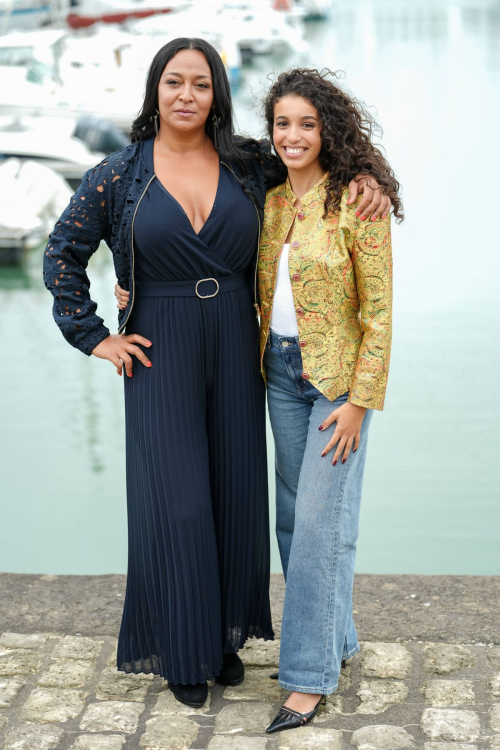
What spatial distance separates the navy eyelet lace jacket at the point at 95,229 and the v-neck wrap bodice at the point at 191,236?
0.10ft

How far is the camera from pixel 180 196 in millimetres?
2738

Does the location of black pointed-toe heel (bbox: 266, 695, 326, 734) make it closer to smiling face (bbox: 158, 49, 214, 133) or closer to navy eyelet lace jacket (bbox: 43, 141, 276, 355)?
navy eyelet lace jacket (bbox: 43, 141, 276, 355)

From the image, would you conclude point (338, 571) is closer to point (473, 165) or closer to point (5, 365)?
point (5, 365)

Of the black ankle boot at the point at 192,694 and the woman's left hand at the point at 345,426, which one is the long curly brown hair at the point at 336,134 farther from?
the black ankle boot at the point at 192,694

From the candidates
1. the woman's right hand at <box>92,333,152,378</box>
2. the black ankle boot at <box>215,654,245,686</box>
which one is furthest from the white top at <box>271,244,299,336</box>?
the black ankle boot at <box>215,654,245,686</box>

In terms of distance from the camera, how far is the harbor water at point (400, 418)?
515cm

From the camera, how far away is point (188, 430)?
280 cm

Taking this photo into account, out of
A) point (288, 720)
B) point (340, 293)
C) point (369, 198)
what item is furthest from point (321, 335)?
point (288, 720)

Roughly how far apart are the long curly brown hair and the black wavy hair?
0.14 m

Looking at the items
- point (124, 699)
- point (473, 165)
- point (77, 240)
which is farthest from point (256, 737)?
point (473, 165)

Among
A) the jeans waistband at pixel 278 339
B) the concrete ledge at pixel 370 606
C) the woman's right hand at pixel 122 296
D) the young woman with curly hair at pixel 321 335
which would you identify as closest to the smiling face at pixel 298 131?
the young woman with curly hair at pixel 321 335

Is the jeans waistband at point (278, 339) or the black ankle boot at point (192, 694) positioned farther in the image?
the black ankle boot at point (192, 694)

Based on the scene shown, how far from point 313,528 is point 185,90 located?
1148mm

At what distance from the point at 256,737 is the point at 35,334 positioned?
654 cm
